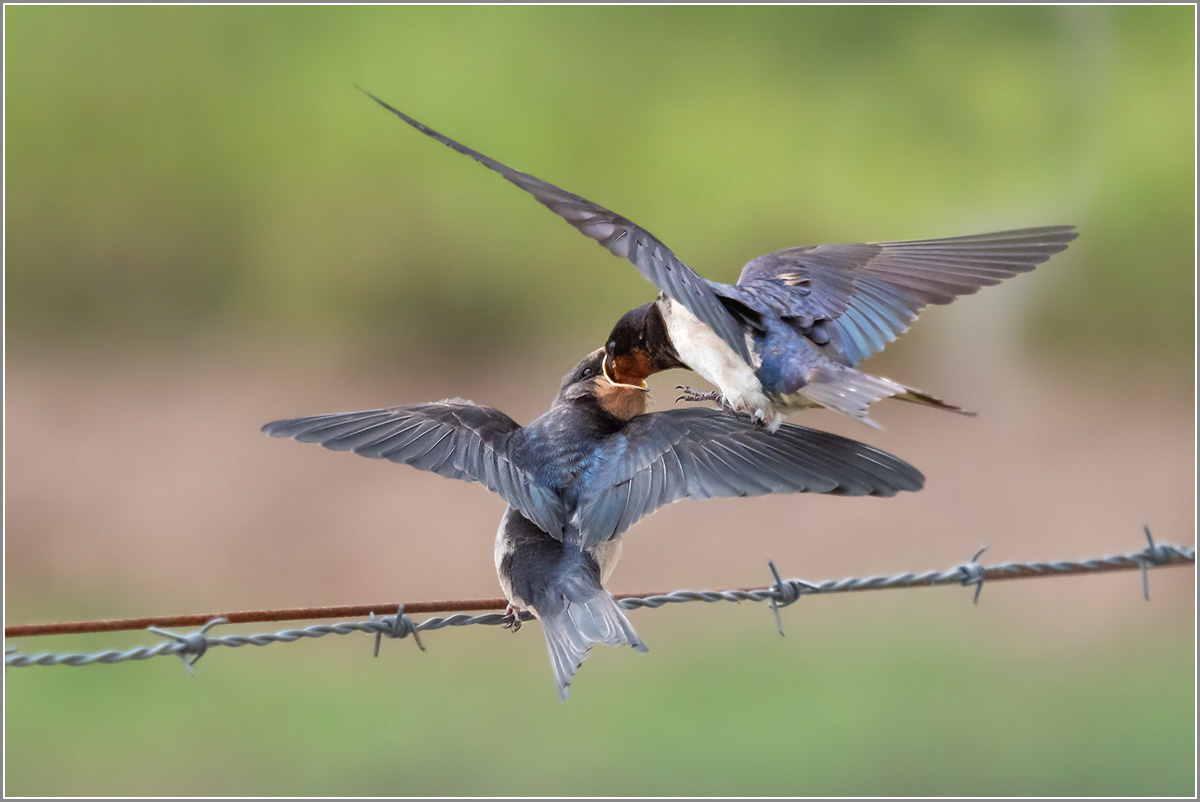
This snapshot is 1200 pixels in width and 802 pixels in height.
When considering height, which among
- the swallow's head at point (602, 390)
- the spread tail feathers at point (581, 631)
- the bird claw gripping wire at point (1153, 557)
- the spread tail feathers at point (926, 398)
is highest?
the spread tail feathers at point (926, 398)

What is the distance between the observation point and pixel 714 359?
3.09 metres

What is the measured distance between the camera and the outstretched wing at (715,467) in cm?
265

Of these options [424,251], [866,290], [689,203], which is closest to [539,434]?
[866,290]

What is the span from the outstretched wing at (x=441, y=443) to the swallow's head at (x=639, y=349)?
0.51 m

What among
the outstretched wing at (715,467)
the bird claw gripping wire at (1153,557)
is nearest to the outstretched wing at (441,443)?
the outstretched wing at (715,467)

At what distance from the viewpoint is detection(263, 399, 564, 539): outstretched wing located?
2.75m

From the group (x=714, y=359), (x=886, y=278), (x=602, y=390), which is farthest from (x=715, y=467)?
(x=886, y=278)

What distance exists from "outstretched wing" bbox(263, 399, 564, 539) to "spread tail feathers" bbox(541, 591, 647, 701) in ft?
0.60

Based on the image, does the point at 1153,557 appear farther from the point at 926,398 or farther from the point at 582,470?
the point at 582,470

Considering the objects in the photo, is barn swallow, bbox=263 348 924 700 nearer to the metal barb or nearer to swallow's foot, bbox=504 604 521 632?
swallow's foot, bbox=504 604 521 632

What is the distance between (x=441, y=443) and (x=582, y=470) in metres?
0.33

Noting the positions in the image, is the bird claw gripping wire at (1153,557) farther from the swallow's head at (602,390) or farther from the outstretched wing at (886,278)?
the swallow's head at (602,390)

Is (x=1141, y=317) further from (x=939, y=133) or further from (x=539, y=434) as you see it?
(x=539, y=434)

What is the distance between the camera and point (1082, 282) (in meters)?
10.4
